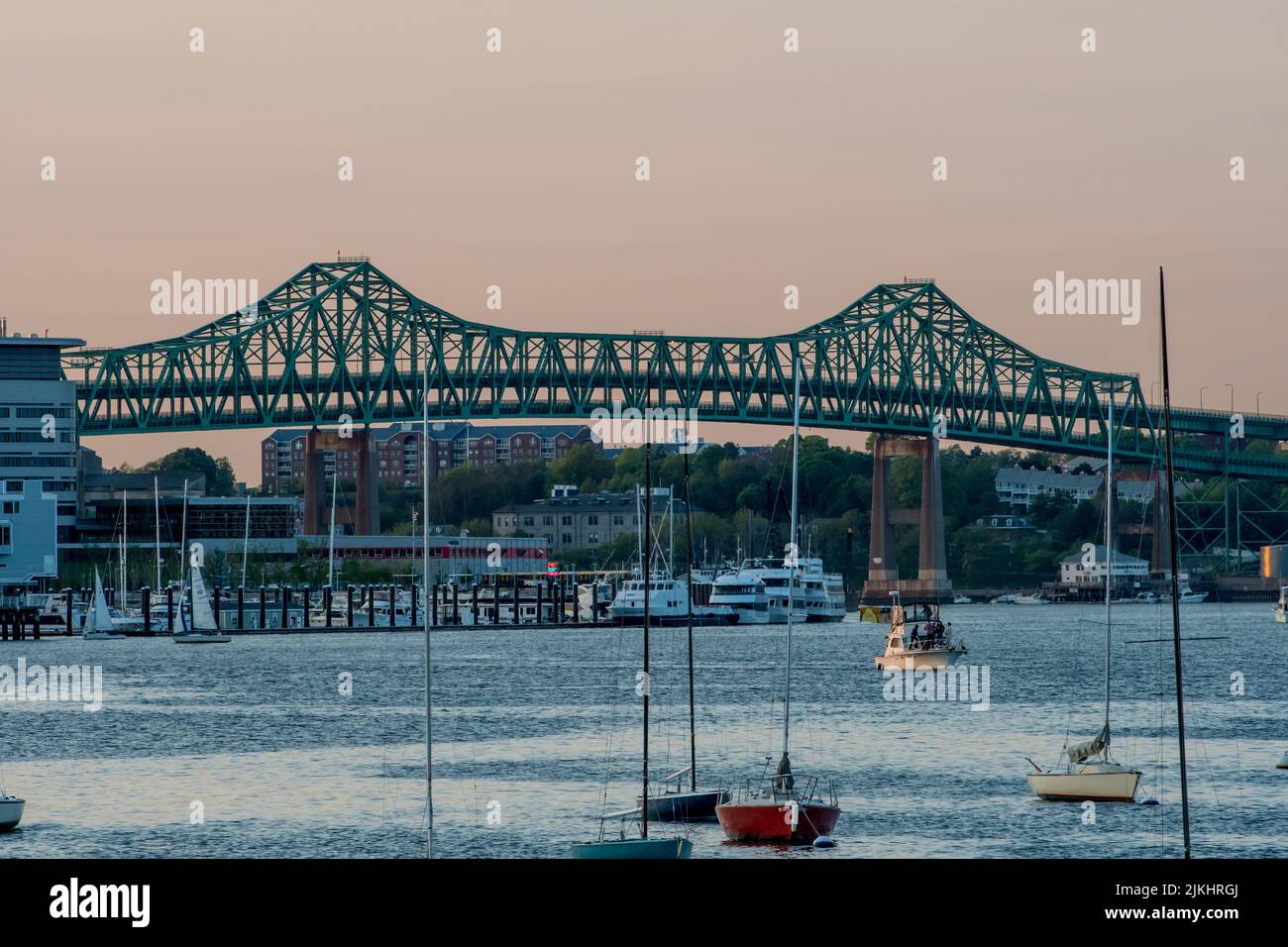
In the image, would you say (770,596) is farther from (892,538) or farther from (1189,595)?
(1189,595)

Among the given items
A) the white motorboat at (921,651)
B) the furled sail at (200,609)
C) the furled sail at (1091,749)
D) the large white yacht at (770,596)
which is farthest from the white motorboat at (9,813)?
the large white yacht at (770,596)

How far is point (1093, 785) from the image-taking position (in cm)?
3716

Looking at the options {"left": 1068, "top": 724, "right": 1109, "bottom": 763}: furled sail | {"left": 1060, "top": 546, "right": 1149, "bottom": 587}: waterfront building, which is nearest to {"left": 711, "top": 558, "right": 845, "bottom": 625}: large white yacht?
{"left": 1060, "top": 546, "right": 1149, "bottom": 587}: waterfront building

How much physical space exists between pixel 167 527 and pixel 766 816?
12253cm

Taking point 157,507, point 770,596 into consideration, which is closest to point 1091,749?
point 770,596

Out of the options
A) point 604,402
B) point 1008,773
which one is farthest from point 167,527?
point 1008,773

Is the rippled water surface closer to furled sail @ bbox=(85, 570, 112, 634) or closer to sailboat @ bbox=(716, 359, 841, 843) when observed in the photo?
sailboat @ bbox=(716, 359, 841, 843)

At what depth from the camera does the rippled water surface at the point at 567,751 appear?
33438mm

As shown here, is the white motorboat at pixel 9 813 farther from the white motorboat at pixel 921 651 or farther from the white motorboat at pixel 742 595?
the white motorboat at pixel 742 595

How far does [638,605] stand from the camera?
115m

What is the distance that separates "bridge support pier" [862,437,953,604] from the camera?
142375 mm

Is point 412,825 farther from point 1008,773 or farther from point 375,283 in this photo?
point 375,283

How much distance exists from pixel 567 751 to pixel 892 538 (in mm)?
99949

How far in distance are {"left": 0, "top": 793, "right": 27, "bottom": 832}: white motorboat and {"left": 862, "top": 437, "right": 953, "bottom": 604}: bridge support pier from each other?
110144 mm
